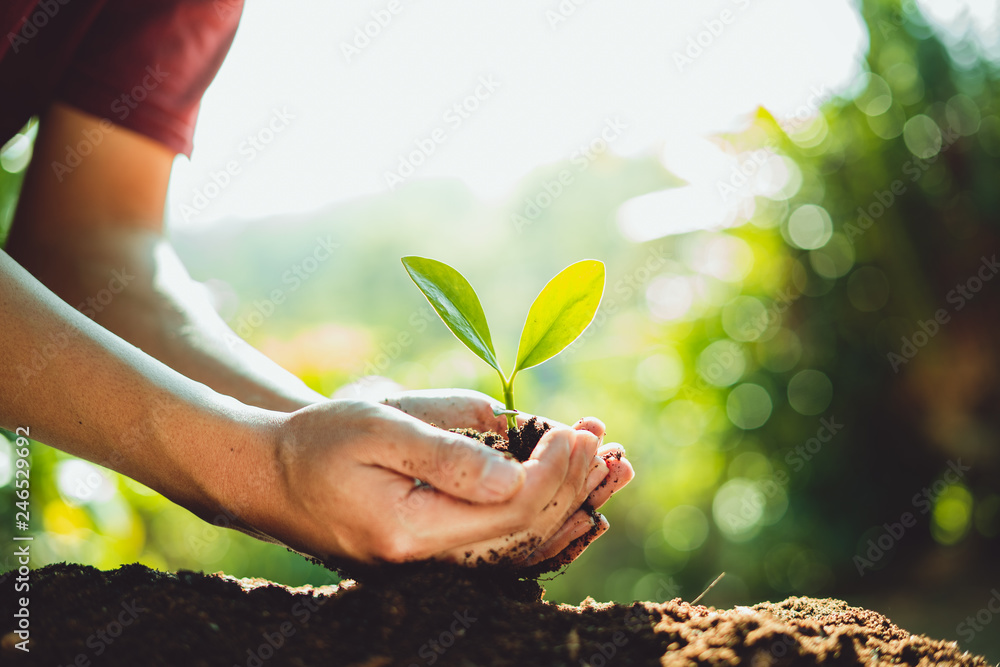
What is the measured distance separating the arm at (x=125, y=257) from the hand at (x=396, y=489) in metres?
0.28

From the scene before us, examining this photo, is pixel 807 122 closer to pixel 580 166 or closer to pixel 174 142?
pixel 580 166

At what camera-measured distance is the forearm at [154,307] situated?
3.03ft

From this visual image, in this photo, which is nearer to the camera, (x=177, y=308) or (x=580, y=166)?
(x=177, y=308)

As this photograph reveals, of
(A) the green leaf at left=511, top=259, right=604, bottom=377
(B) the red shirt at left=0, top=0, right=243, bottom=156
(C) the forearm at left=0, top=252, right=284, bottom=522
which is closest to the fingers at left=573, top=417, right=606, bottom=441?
(A) the green leaf at left=511, top=259, right=604, bottom=377

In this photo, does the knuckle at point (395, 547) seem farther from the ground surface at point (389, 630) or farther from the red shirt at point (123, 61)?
the red shirt at point (123, 61)

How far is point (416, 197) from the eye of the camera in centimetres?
548

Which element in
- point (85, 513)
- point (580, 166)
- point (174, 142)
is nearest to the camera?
point (174, 142)

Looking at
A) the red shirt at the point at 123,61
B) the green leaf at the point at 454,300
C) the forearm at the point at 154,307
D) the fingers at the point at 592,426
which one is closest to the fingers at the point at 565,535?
the fingers at the point at 592,426

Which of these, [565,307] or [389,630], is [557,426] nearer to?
[565,307]

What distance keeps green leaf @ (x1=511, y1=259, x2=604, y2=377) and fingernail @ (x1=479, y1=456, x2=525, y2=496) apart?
0.25m

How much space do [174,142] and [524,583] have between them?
0.89 metres

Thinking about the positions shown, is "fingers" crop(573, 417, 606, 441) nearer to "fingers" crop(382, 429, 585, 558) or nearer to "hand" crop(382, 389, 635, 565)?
"hand" crop(382, 389, 635, 565)

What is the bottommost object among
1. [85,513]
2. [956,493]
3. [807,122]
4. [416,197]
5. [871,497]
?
[85,513]

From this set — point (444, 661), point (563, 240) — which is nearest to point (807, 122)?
point (444, 661)
